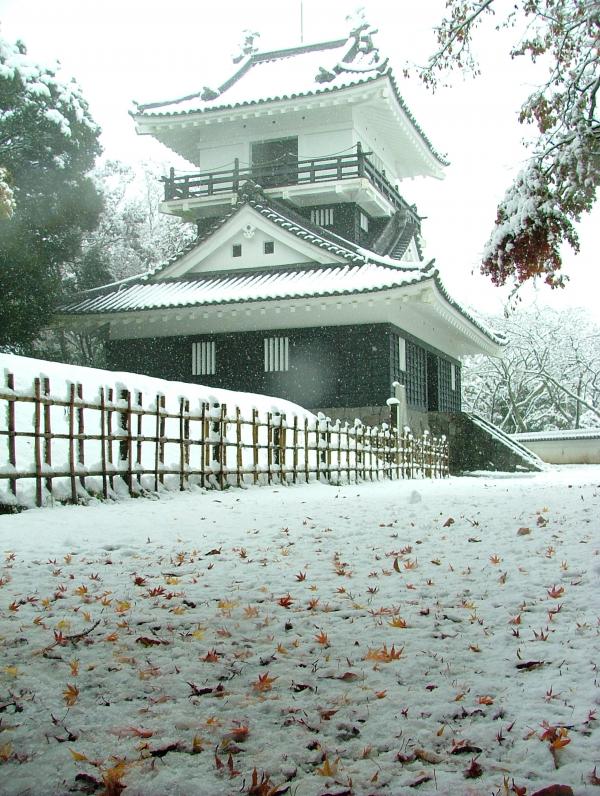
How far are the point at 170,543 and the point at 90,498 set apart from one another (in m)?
2.71

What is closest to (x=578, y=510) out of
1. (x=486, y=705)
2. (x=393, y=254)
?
(x=486, y=705)

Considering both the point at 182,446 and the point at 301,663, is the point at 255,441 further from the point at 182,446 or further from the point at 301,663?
the point at 301,663

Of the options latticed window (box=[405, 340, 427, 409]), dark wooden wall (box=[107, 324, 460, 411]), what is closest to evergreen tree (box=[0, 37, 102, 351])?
dark wooden wall (box=[107, 324, 460, 411])

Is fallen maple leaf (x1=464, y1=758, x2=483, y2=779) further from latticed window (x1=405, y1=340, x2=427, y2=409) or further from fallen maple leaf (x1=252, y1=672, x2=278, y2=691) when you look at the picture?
latticed window (x1=405, y1=340, x2=427, y2=409)

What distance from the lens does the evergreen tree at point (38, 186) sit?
23.2 m

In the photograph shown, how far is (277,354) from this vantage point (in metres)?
22.7

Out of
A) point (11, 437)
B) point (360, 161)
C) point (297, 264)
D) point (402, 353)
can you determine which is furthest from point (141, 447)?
point (360, 161)

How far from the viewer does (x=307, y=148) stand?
25219 millimetres

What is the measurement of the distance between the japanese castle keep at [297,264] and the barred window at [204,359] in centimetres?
3

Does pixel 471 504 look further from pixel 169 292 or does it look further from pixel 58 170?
pixel 58 170

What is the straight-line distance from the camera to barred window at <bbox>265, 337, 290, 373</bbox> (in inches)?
886

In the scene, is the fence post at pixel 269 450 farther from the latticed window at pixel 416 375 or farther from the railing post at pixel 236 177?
the railing post at pixel 236 177

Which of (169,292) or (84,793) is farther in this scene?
(169,292)

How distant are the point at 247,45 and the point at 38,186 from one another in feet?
33.7
